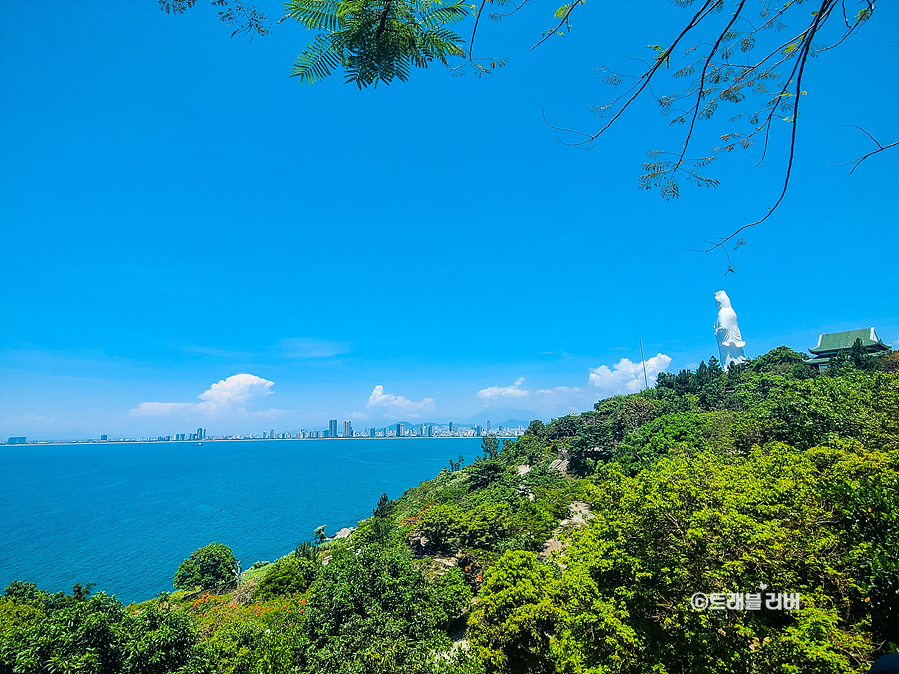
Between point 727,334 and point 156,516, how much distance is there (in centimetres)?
8426

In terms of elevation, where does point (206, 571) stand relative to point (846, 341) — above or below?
below

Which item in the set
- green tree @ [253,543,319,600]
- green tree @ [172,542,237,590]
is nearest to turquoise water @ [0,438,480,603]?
green tree @ [172,542,237,590]

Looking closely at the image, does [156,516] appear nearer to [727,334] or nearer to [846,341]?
[727,334]

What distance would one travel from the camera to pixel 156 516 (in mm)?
54812

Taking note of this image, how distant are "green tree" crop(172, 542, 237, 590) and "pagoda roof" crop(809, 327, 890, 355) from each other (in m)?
57.7

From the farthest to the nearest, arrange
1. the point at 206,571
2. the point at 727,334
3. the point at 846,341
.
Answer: the point at 727,334, the point at 846,341, the point at 206,571

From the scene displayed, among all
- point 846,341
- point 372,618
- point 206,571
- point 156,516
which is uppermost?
point 846,341

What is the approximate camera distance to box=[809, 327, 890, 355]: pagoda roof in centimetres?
3641

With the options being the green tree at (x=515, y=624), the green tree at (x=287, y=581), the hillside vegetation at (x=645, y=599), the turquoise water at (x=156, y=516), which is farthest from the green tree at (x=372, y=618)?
the turquoise water at (x=156, y=516)

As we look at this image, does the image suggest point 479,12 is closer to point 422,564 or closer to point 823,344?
point 422,564

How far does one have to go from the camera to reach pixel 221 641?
1107 centimetres

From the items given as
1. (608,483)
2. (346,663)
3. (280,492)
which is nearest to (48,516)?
(280,492)

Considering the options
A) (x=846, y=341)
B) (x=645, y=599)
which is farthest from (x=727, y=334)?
(x=645, y=599)

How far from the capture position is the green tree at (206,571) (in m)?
26.7
